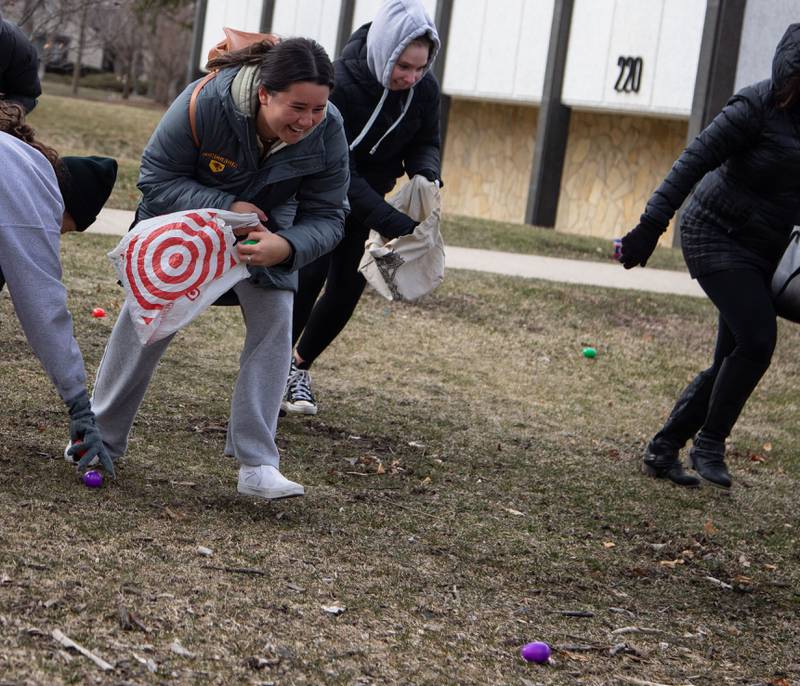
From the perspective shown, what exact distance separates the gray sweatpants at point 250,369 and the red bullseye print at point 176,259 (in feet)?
0.66

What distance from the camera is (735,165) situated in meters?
5.15

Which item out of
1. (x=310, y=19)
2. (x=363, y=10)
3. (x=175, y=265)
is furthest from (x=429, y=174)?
(x=310, y=19)

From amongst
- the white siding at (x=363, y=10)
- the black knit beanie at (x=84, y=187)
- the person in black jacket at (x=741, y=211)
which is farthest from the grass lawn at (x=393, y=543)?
the white siding at (x=363, y=10)

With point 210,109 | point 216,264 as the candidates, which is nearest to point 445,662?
point 216,264

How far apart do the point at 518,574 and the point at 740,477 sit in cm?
222

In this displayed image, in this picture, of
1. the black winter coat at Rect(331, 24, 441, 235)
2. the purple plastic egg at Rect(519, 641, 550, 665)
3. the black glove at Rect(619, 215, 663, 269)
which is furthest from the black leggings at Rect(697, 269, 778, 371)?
the purple plastic egg at Rect(519, 641, 550, 665)

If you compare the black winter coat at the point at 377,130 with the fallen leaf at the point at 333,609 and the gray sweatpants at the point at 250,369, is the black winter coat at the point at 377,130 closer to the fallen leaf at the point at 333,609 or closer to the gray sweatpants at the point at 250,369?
the gray sweatpants at the point at 250,369

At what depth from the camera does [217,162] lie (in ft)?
13.2

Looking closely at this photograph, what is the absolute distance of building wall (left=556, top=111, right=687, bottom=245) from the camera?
67.5 ft

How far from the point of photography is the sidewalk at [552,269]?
11703 mm

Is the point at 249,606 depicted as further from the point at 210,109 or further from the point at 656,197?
the point at 656,197

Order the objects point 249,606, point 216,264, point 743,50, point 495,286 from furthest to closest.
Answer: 1. point 743,50
2. point 495,286
3. point 216,264
4. point 249,606

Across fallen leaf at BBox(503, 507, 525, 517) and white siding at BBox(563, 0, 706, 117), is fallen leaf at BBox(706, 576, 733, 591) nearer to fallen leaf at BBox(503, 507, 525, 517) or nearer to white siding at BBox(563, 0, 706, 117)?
fallen leaf at BBox(503, 507, 525, 517)

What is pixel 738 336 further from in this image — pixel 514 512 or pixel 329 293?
pixel 329 293
